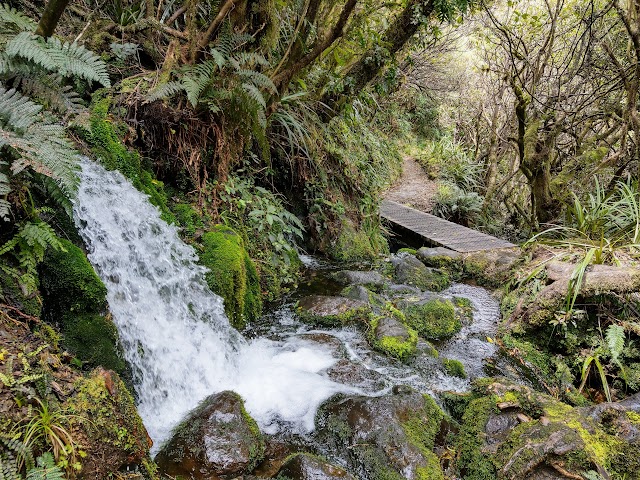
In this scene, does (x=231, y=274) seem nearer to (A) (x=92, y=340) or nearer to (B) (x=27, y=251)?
(A) (x=92, y=340)

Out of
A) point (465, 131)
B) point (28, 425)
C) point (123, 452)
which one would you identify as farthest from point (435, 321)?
point (465, 131)

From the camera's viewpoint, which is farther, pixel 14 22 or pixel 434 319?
pixel 434 319

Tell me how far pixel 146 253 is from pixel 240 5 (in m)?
2.70

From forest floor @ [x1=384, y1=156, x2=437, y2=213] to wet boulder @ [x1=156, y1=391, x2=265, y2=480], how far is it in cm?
894

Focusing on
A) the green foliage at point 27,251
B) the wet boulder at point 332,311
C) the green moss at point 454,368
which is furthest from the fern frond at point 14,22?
the green moss at point 454,368

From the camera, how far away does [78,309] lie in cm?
257

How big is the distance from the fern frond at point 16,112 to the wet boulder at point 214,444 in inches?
78.2

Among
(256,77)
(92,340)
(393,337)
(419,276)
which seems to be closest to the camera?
(92,340)

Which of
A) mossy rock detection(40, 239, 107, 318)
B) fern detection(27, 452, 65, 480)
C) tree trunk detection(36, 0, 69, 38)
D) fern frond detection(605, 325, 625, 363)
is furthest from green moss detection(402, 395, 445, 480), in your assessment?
tree trunk detection(36, 0, 69, 38)

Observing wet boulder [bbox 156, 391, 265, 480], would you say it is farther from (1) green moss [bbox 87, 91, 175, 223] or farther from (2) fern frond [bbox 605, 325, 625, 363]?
(2) fern frond [bbox 605, 325, 625, 363]

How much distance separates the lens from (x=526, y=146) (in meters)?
6.80

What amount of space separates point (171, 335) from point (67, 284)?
875 mm

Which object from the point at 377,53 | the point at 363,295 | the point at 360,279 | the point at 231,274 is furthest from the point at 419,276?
the point at 377,53

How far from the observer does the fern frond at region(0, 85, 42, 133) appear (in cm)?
236
